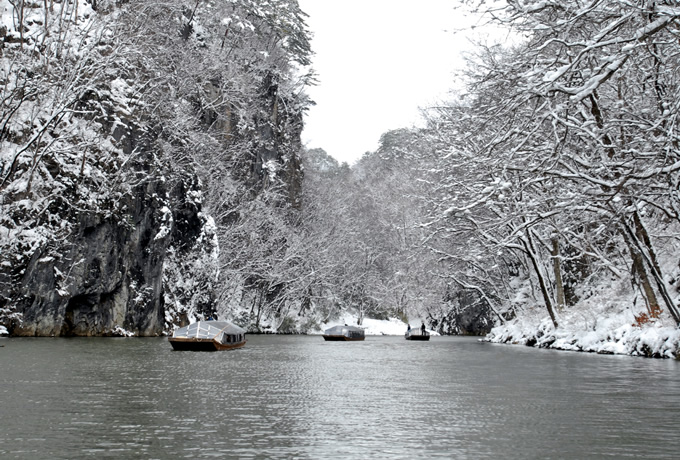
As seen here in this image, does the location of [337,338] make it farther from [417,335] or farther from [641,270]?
[641,270]

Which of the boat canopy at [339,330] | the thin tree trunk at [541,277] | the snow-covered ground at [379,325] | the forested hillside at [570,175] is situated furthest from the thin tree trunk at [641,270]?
the snow-covered ground at [379,325]

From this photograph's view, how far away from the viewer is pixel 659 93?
59.4 feet

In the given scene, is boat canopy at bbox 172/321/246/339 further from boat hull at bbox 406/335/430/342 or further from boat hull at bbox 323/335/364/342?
boat hull at bbox 406/335/430/342

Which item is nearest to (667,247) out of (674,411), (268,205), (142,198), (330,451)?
(674,411)

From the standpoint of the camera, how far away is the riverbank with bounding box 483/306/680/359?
23.5m

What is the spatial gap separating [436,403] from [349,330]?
4111cm

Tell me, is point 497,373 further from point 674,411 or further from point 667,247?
point 667,247

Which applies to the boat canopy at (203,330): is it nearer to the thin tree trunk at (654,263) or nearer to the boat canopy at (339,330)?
the boat canopy at (339,330)

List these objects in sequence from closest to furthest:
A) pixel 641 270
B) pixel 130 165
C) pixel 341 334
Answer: pixel 641 270
pixel 130 165
pixel 341 334

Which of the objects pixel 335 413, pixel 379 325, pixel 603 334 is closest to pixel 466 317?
pixel 379 325

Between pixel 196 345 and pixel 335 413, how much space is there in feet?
72.5

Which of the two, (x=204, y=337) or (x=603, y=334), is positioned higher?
(x=603, y=334)

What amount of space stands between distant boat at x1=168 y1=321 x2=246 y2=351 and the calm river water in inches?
463

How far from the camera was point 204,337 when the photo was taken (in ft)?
104
